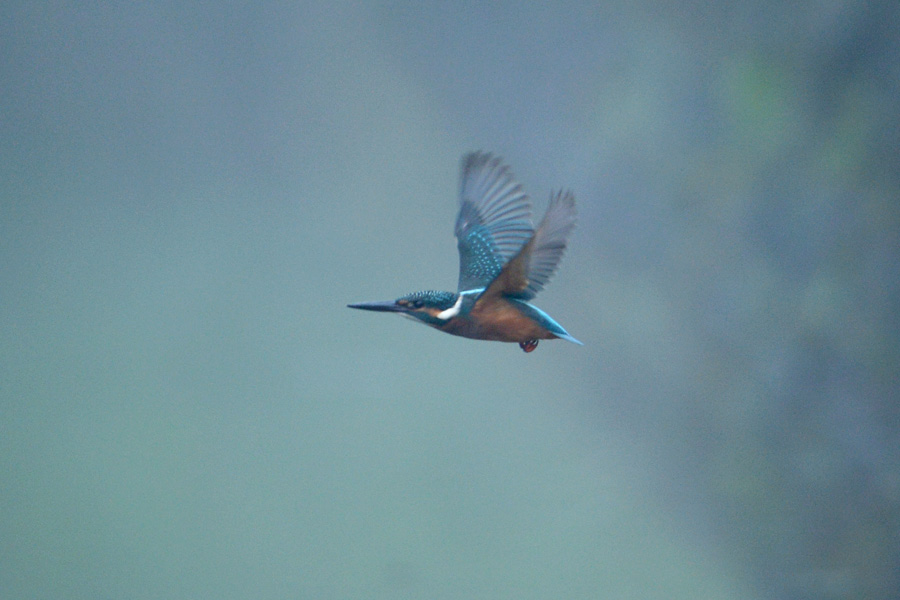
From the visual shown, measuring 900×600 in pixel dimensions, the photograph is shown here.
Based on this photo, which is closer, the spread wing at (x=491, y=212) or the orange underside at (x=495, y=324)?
the orange underside at (x=495, y=324)

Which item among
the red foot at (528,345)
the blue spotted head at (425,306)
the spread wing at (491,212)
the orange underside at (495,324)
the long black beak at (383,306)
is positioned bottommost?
the long black beak at (383,306)

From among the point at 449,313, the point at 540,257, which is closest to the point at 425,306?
the point at 449,313

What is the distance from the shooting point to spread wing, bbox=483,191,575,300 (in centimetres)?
61

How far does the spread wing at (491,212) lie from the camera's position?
80 cm

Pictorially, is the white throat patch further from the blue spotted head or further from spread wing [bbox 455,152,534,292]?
spread wing [bbox 455,152,534,292]

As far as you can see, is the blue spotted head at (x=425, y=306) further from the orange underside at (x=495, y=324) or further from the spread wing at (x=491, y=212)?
the spread wing at (x=491, y=212)

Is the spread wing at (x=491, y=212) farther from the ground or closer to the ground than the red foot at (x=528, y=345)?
farther from the ground

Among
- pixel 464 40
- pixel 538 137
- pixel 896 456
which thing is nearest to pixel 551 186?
pixel 538 137

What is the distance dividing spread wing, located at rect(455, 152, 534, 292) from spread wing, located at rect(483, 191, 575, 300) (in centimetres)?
11

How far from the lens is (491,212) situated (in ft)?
2.70

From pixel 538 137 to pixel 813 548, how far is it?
919 mm

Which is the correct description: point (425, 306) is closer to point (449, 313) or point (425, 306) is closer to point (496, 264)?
point (449, 313)

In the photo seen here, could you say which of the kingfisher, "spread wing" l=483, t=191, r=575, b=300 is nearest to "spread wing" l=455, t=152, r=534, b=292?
the kingfisher

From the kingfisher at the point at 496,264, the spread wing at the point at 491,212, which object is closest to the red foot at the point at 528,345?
the kingfisher at the point at 496,264
